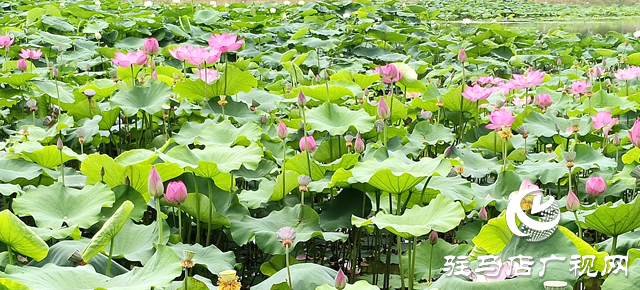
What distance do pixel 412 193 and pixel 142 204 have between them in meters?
0.62

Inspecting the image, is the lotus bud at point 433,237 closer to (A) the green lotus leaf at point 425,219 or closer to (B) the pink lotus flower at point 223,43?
(A) the green lotus leaf at point 425,219

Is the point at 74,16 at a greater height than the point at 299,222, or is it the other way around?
the point at 299,222

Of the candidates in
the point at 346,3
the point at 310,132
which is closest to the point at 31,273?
the point at 310,132

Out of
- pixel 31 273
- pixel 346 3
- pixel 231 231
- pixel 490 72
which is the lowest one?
pixel 346 3

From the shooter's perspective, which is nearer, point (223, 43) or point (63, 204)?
point (63, 204)

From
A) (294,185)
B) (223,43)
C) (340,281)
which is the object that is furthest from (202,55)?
(340,281)

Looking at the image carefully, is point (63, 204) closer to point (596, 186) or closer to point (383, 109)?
point (383, 109)

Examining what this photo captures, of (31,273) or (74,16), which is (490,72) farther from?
(74,16)

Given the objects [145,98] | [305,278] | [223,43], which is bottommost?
[145,98]

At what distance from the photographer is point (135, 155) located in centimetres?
152

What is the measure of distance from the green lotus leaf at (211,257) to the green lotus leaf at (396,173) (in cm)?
31

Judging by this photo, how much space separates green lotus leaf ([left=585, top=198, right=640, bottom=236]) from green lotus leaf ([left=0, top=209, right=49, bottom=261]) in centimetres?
98

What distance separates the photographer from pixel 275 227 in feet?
4.48
